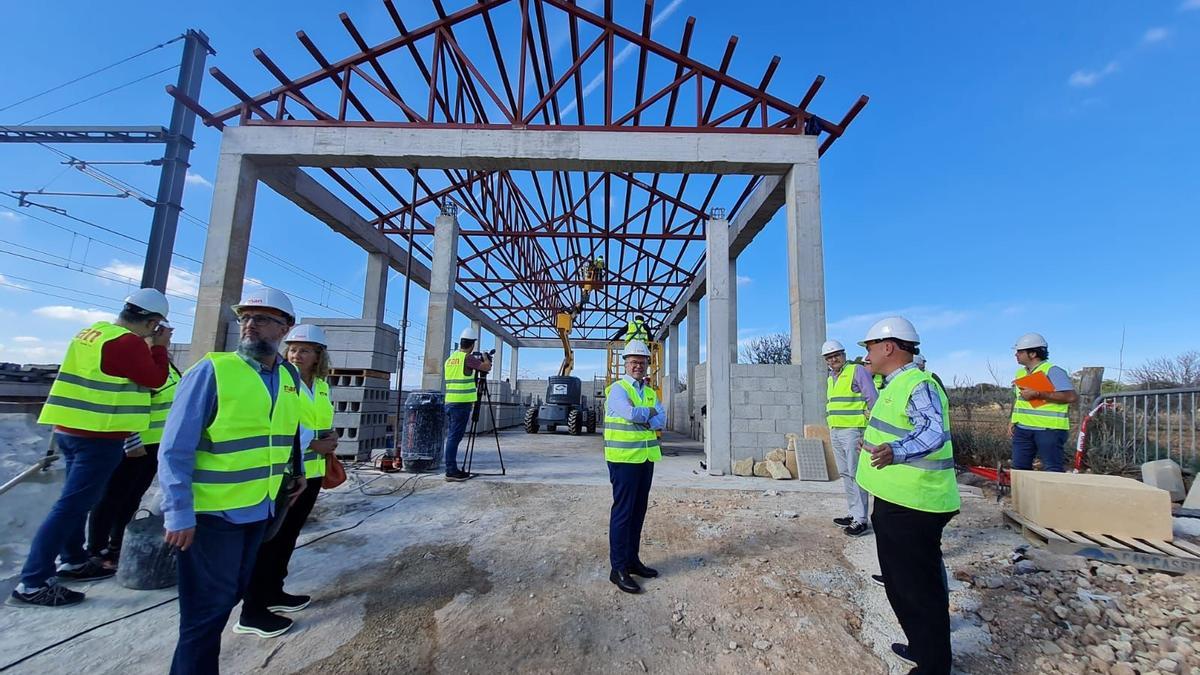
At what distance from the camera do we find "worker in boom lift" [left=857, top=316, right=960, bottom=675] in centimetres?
227

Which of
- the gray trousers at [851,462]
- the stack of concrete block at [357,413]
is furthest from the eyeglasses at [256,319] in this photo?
the stack of concrete block at [357,413]

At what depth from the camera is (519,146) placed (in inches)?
356

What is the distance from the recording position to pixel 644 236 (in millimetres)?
14570

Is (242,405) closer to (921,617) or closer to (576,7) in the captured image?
(921,617)

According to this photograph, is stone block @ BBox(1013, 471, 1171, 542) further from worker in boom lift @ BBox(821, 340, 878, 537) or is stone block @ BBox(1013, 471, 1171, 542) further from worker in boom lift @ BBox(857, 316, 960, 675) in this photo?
worker in boom lift @ BBox(857, 316, 960, 675)

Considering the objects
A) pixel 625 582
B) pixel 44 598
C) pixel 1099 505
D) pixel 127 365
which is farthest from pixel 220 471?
pixel 1099 505

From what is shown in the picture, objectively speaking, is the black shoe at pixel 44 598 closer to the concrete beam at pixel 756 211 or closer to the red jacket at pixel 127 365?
the red jacket at pixel 127 365

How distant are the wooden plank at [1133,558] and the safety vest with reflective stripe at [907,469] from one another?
8.62 ft

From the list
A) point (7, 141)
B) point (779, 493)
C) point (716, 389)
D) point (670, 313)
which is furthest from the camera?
point (670, 313)

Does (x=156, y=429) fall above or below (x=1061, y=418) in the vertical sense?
below

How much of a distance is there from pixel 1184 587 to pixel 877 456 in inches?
117

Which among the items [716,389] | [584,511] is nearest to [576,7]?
[716,389]

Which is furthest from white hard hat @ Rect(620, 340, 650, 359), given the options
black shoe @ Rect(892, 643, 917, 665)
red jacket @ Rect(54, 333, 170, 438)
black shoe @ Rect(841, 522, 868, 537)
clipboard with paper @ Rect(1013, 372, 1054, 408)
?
clipboard with paper @ Rect(1013, 372, 1054, 408)

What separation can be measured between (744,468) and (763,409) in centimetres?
113
